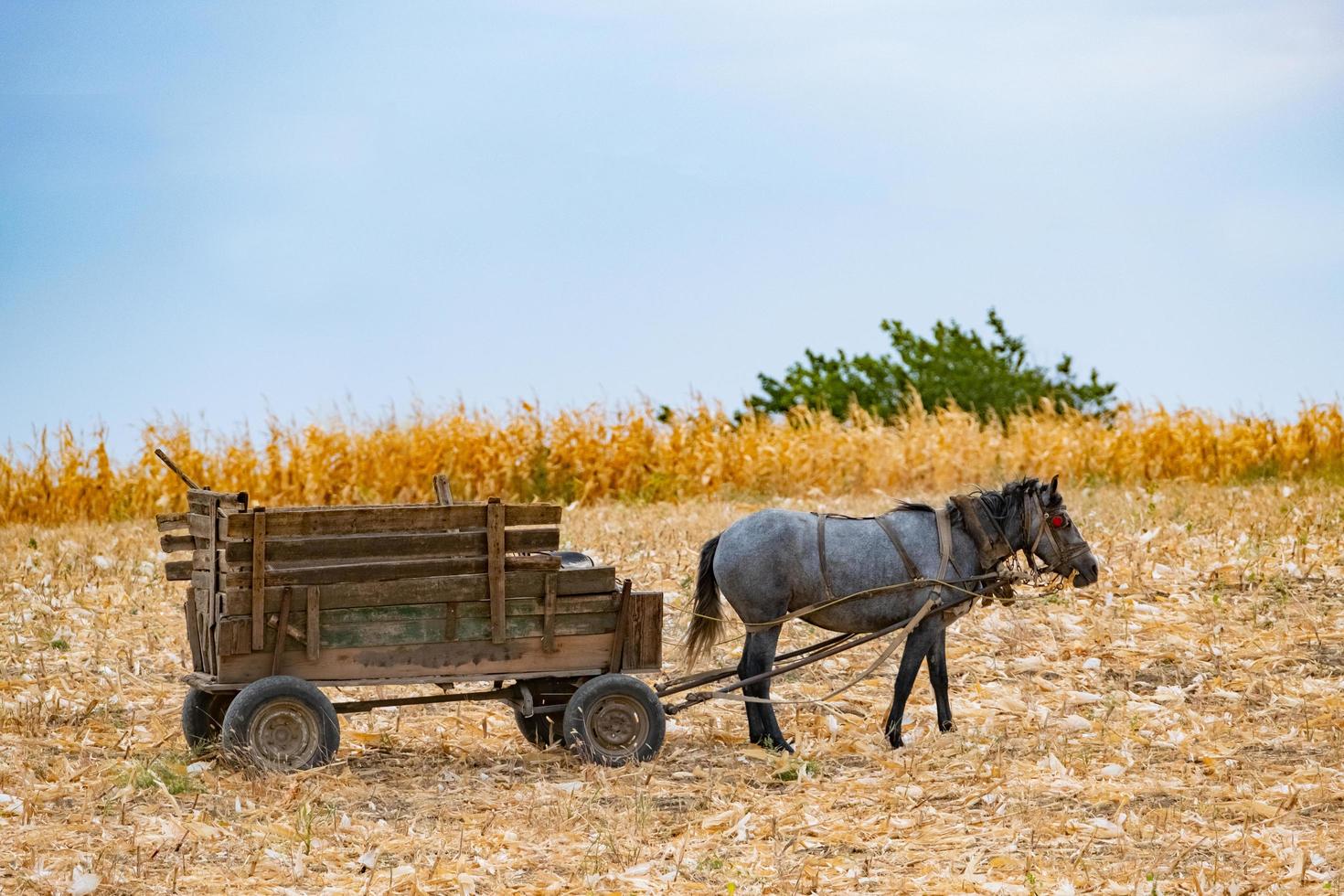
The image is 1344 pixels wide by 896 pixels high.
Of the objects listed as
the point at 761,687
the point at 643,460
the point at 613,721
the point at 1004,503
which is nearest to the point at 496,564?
the point at 613,721

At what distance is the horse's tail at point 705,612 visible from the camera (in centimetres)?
939

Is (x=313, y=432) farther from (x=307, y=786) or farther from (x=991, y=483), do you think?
(x=307, y=786)

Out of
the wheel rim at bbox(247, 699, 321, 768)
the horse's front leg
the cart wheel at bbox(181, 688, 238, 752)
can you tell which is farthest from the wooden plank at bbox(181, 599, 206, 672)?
the horse's front leg

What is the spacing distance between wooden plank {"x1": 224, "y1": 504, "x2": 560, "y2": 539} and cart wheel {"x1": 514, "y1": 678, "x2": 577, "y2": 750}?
1.12 meters

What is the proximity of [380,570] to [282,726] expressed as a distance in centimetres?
105

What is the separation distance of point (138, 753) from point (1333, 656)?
935cm

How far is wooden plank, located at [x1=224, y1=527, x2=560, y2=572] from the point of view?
26.6 ft

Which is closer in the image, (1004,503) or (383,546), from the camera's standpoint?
(383,546)

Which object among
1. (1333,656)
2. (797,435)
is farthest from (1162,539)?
(797,435)

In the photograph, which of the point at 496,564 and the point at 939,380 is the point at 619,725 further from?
the point at 939,380

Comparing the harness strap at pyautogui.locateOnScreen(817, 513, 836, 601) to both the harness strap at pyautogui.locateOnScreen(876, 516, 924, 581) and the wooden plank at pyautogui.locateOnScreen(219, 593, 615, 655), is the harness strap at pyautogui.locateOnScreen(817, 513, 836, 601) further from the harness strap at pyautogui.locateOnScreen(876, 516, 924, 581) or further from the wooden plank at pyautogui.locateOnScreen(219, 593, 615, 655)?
the wooden plank at pyautogui.locateOnScreen(219, 593, 615, 655)

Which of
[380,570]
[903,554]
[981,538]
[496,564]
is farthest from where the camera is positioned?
[981,538]

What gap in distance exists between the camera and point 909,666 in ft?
30.3

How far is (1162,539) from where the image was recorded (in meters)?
15.7
